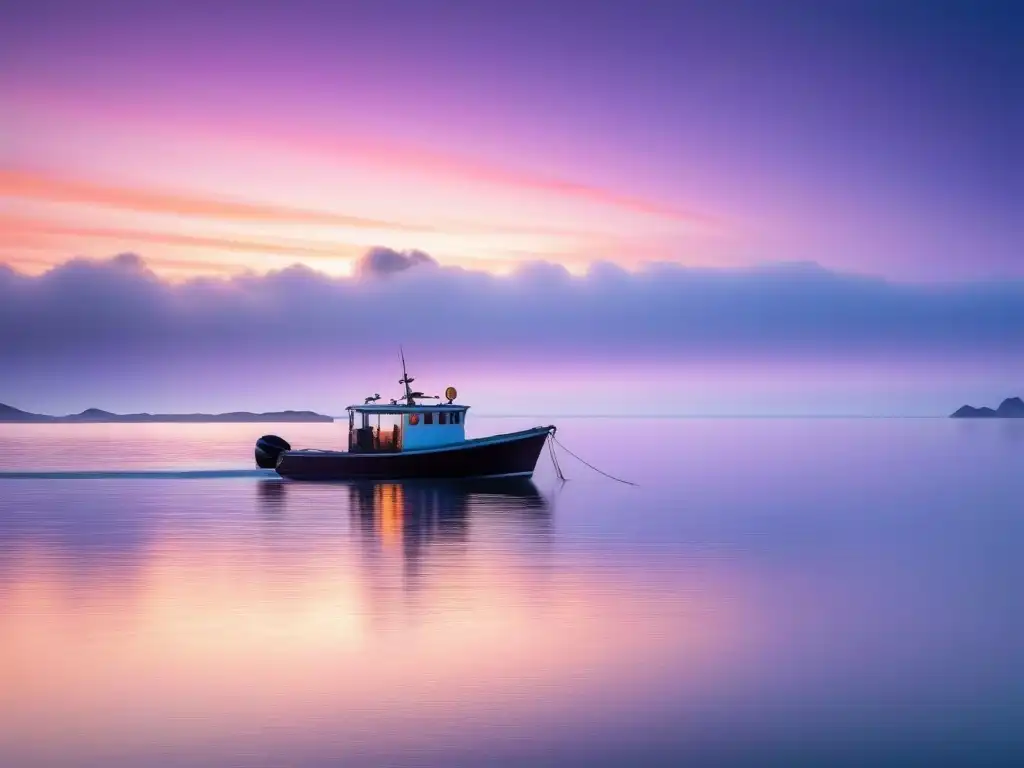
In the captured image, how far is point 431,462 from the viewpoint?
2472 inches

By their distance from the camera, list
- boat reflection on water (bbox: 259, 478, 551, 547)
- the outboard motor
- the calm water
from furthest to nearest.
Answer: the outboard motor → boat reflection on water (bbox: 259, 478, 551, 547) → the calm water

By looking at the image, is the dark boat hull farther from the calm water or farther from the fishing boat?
the calm water

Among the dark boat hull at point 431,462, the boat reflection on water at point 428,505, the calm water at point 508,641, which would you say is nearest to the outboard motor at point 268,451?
the boat reflection on water at point 428,505

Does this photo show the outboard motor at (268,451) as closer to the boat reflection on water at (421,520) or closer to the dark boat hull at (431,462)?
the boat reflection on water at (421,520)

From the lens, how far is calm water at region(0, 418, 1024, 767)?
14.9 m

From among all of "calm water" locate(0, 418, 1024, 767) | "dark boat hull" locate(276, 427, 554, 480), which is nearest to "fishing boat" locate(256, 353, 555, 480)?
"dark boat hull" locate(276, 427, 554, 480)

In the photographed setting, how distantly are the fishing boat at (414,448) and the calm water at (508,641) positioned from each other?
53.2 feet

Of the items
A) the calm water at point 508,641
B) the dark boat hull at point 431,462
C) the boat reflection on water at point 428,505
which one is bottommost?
the boat reflection on water at point 428,505

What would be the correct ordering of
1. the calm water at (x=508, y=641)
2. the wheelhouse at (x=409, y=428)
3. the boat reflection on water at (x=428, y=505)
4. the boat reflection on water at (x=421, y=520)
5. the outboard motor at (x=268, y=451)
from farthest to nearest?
the outboard motor at (x=268, y=451)
the wheelhouse at (x=409, y=428)
the boat reflection on water at (x=428, y=505)
the boat reflection on water at (x=421, y=520)
the calm water at (x=508, y=641)

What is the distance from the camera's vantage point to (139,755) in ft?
46.5

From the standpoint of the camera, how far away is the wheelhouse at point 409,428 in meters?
62.3

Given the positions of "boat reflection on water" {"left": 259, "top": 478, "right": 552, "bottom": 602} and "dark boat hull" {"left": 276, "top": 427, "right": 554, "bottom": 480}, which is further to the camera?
"dark boat hull" {"left": 276, "top": 427, "right": 554, "bottom": 480}

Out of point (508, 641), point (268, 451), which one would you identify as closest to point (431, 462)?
point (268, 451)

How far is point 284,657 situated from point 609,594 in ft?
30.9
